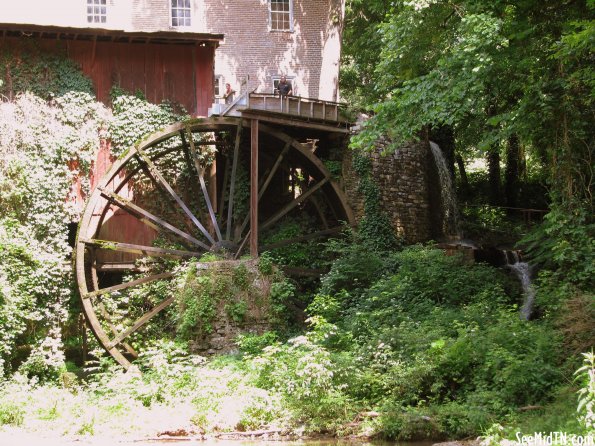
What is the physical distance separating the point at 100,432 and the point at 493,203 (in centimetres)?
1661

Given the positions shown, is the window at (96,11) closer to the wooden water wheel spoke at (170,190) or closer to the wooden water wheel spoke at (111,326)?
the wooden water wheel spoke at (170,190)

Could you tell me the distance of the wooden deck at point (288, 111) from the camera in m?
17.6

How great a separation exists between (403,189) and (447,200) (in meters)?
2.04

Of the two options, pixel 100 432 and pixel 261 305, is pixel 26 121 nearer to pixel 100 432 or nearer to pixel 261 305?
pixel 261 305

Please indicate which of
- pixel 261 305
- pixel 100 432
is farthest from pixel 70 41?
pixel 100 432

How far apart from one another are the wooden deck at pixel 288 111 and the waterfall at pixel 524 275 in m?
4.94

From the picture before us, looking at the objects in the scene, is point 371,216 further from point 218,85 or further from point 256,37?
point 256,37

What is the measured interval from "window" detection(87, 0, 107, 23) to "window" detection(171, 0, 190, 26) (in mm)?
2066

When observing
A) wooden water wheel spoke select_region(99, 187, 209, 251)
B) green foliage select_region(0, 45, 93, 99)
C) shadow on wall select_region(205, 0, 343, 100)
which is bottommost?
wooden water wheel spoke select_region(99, 187, 209, 251)

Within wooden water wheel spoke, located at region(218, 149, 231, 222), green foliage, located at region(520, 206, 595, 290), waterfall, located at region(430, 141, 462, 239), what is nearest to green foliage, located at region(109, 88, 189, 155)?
wooden water wheel spoke, located at region(218, 149, 231, 222)

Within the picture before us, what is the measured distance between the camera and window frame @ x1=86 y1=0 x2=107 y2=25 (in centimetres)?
2267

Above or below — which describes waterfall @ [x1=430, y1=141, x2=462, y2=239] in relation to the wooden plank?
above

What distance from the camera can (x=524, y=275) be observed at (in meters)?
16.6

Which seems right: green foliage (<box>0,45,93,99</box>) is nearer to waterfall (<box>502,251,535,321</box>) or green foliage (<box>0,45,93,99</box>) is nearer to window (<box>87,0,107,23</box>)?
window (<box>87,0,107,23</box>)
